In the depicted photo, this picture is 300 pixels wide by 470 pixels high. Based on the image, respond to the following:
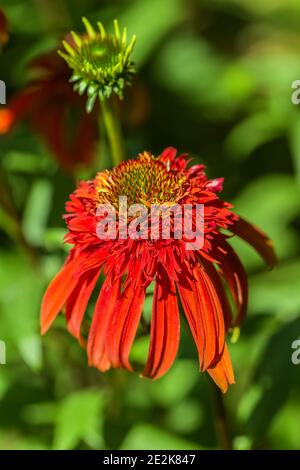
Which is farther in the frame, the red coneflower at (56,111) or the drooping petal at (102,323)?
the red coneflower at (56,111)

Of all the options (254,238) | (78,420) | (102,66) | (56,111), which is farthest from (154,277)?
(56,111)

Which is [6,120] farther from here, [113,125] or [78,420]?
[78,420]

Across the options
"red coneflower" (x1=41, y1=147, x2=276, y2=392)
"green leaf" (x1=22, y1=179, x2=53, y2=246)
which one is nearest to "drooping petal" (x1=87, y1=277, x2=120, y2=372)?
"red coneflower" (x1=41, y1=147, x2=276, y2=392)

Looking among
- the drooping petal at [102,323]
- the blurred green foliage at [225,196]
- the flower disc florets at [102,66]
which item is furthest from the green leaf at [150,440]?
the flower disc florets at [102,66]

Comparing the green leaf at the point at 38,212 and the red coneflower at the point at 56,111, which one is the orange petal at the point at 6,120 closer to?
the red coneflower at the point at 56,111

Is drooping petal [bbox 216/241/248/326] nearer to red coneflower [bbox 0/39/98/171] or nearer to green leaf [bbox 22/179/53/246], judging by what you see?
red coneflower [bbox 0/39/98/171]

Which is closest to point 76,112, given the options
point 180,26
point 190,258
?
point 190,258

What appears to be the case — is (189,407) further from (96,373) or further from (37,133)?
(37,133)
